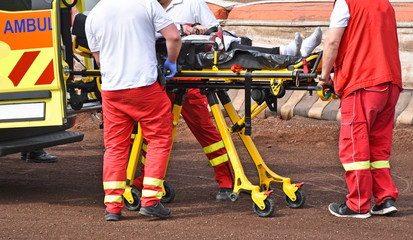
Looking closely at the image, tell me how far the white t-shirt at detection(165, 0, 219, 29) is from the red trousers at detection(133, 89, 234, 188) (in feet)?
2.39

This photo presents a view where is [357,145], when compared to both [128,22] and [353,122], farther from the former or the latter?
[128,22]

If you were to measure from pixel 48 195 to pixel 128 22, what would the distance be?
2.11 meters

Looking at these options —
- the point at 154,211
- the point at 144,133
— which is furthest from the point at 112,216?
the point at 144,133

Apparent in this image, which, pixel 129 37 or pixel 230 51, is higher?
pixel 129 37

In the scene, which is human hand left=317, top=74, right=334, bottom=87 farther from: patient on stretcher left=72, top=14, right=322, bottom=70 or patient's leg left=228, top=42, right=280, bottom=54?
patient's leg left=228, top=42, right=280, bottom=54

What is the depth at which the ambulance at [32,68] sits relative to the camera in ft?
19.5

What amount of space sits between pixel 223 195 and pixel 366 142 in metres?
1.44

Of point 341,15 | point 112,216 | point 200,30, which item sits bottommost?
point 112,216

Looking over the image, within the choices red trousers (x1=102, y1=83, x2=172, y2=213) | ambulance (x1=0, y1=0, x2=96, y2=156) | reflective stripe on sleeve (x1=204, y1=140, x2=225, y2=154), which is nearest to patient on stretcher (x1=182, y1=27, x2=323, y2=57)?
red trousers (x1=102, y1=83, x2=172, y2=213)

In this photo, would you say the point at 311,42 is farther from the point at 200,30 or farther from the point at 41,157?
the point at 41,157

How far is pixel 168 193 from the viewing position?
6344 millimetres

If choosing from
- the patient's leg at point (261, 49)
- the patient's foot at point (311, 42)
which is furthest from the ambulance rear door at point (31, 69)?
the patient's foot at point (311, 42)

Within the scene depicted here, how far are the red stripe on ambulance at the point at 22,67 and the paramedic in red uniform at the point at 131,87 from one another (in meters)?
0.59

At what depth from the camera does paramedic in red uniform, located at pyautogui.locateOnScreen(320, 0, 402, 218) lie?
5.45 metres
